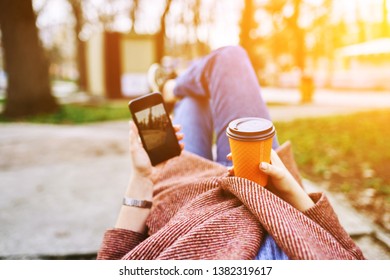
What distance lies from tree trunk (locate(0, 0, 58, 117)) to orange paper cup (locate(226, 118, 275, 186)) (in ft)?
27.4

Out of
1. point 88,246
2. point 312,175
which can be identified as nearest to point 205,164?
point 88,246

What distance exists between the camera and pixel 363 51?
55.1 ft

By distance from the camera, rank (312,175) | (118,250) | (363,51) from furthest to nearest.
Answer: (363,51), (312,175), (118,250)

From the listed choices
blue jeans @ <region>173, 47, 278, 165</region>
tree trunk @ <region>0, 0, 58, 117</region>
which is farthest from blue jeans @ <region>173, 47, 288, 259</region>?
tree trunk @ <region>0, 0, 58, 117</region>

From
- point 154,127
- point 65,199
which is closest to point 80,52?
point 65,199

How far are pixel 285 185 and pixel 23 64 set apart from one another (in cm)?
861

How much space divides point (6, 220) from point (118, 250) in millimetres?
1546

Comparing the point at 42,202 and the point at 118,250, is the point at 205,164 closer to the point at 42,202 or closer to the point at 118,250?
the point at 118,250

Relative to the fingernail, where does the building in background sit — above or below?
below

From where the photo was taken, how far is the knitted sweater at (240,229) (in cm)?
100

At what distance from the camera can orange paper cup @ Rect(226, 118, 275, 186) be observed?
1.05 m

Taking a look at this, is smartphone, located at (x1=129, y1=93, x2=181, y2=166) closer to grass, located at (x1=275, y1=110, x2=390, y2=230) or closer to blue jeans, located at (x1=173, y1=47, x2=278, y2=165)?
blue jeans, located at (x1=173, y1=47, x2=278, y2=165)

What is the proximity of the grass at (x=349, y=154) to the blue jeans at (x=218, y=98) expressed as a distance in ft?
4.42

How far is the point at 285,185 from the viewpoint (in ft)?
3.72
